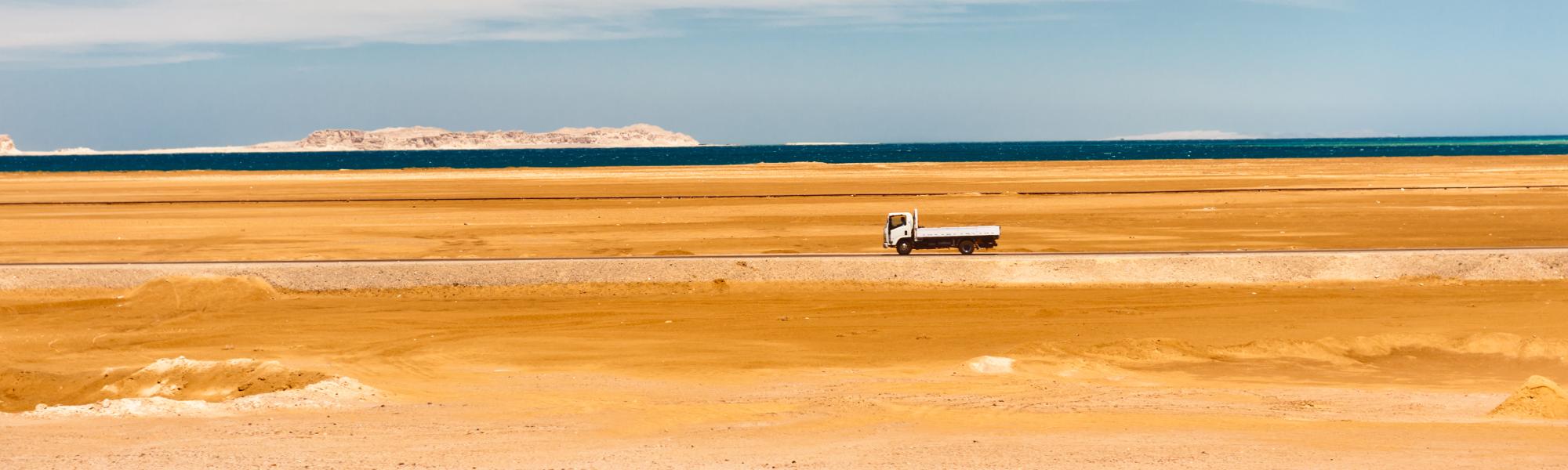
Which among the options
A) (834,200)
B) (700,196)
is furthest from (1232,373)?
(700,196)

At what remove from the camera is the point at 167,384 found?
62.6 feet

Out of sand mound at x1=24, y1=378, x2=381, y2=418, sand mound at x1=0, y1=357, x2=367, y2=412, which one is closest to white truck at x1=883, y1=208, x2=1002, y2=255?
sand mound at x1=0, y1=357, x2=367, y2=412

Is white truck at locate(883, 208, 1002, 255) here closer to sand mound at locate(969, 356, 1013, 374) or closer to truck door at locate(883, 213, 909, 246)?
truck door at locate(883, 213, 909, 246)

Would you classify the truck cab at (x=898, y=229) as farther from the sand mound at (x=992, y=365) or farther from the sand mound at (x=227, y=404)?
the sand mound at (x=227, y=404)

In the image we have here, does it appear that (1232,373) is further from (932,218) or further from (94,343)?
(932,218)

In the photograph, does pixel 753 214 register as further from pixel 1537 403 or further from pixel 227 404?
pixel 1537 403

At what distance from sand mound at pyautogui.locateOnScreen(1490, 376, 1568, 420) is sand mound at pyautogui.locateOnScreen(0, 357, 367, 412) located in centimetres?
1468

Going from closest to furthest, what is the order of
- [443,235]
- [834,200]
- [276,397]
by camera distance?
[276,397] → [443,235] → [834,200]

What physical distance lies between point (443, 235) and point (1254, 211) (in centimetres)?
2881

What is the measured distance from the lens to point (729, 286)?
30719mm

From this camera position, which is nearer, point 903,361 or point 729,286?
point 903,361

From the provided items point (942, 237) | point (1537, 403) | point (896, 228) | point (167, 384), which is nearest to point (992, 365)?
point (1537, 403)

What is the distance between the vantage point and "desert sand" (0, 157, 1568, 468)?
15.0m

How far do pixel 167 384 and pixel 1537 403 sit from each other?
17255 mm
